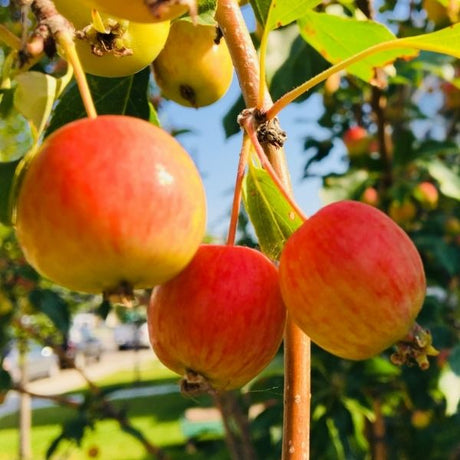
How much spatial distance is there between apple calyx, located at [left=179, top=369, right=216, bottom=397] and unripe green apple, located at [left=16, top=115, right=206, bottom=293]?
17cm

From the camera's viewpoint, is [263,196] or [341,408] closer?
[263,196]

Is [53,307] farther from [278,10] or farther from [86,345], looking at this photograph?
[86,345]

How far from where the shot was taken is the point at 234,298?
2.25 feet

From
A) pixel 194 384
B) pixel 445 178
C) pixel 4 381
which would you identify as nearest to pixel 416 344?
pixel 194 384

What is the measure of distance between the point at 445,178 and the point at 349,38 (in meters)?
1.35

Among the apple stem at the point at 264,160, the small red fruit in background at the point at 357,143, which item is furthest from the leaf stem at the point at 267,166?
the small red fruit in background at the point at 357,143

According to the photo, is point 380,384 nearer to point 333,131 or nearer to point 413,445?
point 413,445

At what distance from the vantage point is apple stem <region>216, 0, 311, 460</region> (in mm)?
759

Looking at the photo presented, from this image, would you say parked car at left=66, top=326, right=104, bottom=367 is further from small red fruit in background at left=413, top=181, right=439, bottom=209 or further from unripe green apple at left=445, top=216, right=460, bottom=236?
small red fruit in background at left=413, top=181, right=439, bottom=209

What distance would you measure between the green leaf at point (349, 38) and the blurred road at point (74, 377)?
407 inches

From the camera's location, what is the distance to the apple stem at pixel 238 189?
0.77 metres

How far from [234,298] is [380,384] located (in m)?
2.31

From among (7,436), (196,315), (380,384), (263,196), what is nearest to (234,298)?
(196,315)

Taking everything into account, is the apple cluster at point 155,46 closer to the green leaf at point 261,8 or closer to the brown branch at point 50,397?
the green leaf at point 261,8
